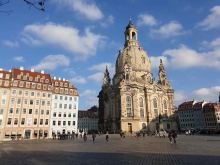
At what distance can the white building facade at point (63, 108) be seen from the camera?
243 ft

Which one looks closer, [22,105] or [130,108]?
[22,105]

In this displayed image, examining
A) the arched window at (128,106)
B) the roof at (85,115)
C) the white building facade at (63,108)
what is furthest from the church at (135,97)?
the roof at (85,115)

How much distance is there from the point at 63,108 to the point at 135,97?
31.2 m

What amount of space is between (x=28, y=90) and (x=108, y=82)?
174 ft

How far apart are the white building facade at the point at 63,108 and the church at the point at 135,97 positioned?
20.2 m

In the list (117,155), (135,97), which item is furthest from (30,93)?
(117,155)

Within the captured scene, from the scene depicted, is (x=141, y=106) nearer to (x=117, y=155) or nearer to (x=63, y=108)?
(x=63, y=108)

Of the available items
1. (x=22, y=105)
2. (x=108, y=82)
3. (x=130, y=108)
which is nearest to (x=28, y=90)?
(x=22, y=105)

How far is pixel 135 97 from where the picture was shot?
302 feet

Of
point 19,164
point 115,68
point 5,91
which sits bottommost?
point 19,164

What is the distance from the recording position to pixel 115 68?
115m

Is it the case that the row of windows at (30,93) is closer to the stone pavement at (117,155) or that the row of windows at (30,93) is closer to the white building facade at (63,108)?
the white building facade at (63,108)

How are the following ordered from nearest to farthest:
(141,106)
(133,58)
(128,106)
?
(128,106)
(141,106)
(133,58)

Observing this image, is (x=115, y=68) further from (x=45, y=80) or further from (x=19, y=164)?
(x=19, y=164)
